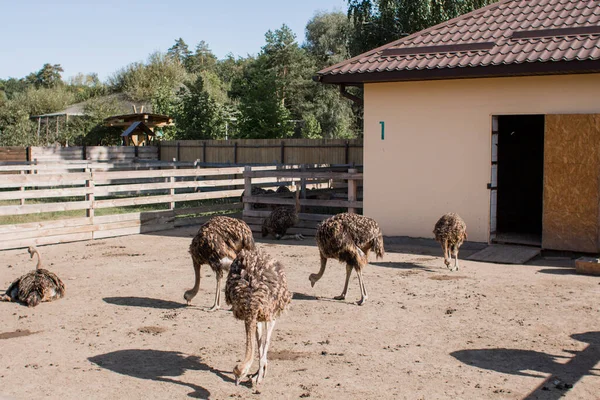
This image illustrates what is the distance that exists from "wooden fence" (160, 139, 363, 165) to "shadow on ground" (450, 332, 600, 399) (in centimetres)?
1774

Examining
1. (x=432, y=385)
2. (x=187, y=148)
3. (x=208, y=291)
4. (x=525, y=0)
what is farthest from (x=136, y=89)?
(x=432, y=385)

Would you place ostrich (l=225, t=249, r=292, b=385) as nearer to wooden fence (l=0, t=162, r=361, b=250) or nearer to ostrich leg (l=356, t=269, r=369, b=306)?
ostrich leg (l=356, t=269, r=369, b=306)

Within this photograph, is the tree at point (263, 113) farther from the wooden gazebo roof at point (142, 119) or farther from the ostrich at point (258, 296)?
the ostrich at point (258, 296)

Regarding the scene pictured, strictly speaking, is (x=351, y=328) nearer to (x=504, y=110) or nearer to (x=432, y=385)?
(x=432, y=385)

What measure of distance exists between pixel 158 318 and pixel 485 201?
7.82 metres

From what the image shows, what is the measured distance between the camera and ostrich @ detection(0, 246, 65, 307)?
9.70m

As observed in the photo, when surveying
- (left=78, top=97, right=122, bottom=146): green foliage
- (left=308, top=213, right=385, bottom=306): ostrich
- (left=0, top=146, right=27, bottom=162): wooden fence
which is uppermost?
(left=78, top=97, right=122, bottom=146): green foliage

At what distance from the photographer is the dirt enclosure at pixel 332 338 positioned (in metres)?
6.38

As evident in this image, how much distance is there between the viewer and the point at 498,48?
14062 millimetres

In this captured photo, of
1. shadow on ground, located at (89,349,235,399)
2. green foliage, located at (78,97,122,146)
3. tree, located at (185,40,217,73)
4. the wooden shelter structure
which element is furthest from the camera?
tree, located at (185,40,217,73)

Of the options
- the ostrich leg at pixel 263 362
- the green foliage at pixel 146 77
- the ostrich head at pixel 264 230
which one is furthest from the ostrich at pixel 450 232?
the green foliage at pixel 146 77

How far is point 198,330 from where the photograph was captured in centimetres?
832

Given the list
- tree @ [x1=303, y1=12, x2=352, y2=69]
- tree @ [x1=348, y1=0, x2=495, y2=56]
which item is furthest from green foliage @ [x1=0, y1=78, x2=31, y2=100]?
tree @ [x1=348, y1=0, x2=495, y2=56]

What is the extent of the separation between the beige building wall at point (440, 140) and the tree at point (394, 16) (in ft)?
46.8
